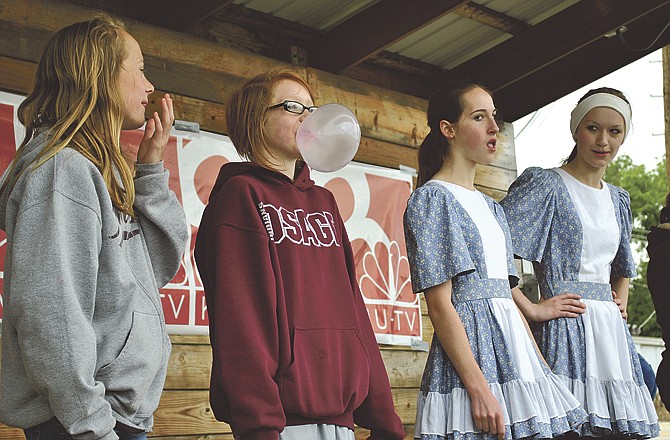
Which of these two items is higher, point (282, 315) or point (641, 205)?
point (641, 205)

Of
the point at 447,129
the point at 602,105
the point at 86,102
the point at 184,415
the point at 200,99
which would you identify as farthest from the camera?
the point at 200,99

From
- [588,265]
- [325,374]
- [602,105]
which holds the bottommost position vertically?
[325,374]

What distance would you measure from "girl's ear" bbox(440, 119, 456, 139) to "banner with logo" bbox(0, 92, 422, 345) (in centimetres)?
144

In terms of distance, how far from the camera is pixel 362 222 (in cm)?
452

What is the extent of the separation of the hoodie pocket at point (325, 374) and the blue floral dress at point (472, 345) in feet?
1.32

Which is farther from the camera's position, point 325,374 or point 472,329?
point 472,329

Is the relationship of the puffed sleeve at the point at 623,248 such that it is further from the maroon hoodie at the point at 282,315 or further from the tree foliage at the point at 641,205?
the tree foliage at the point at 641,205

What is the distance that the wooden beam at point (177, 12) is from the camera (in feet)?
12.5

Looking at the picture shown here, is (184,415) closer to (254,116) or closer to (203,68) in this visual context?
(203,68)

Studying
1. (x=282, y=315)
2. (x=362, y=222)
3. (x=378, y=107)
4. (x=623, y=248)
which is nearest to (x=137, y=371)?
(x=282, y=315)

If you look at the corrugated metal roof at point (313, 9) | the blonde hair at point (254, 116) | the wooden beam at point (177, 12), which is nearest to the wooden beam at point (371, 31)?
the corrugated metal roof at point (313, 9)

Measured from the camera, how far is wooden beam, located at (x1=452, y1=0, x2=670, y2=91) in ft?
14.9

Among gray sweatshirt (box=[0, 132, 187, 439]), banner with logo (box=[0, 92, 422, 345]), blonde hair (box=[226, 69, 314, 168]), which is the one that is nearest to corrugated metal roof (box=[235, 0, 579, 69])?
banner with logo (box=[0, 92, 422, 345])

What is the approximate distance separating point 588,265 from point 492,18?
2262mm
